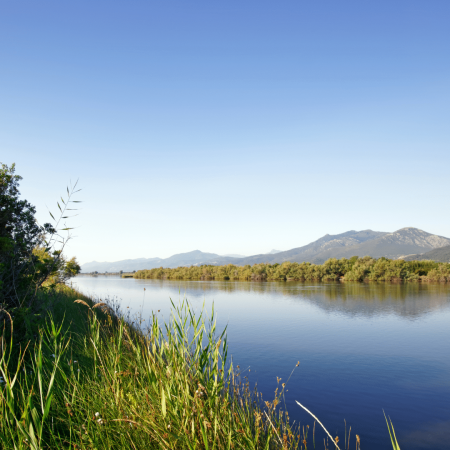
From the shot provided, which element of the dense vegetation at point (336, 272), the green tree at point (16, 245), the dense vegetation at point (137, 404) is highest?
the green tree at point (16, 245)

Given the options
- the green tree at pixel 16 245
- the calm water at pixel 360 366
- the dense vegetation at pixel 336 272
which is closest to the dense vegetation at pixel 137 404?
the calm water at pixel 360 366

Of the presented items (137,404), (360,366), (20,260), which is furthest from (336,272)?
(137,404)

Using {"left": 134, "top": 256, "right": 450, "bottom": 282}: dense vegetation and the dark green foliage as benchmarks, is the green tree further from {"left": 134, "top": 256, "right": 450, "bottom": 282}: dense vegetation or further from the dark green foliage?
{"left": 134, "top": 256, "right": 450, "bottom": 282}: dense vegetation

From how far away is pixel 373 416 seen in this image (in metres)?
8.57

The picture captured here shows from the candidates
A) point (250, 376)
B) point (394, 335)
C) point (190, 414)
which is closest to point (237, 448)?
point (190, 414)

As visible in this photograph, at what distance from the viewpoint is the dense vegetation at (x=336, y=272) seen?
6838 cm

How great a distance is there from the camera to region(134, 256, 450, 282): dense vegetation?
6838 centimetres

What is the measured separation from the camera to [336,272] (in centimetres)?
8062

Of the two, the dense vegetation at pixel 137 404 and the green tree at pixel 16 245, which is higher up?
the green tree at pixel 16 245

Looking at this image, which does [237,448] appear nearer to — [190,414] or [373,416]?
[190,414]

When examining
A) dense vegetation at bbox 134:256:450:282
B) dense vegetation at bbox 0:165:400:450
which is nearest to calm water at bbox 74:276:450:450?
dense vegetation at bbox 0:165:400:450

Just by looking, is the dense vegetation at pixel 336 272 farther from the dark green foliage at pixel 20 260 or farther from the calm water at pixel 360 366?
the dark green foliage at pixel 20 260

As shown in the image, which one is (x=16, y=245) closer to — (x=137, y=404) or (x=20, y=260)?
(x=20, y=260)

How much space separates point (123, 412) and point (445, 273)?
75.4 m
